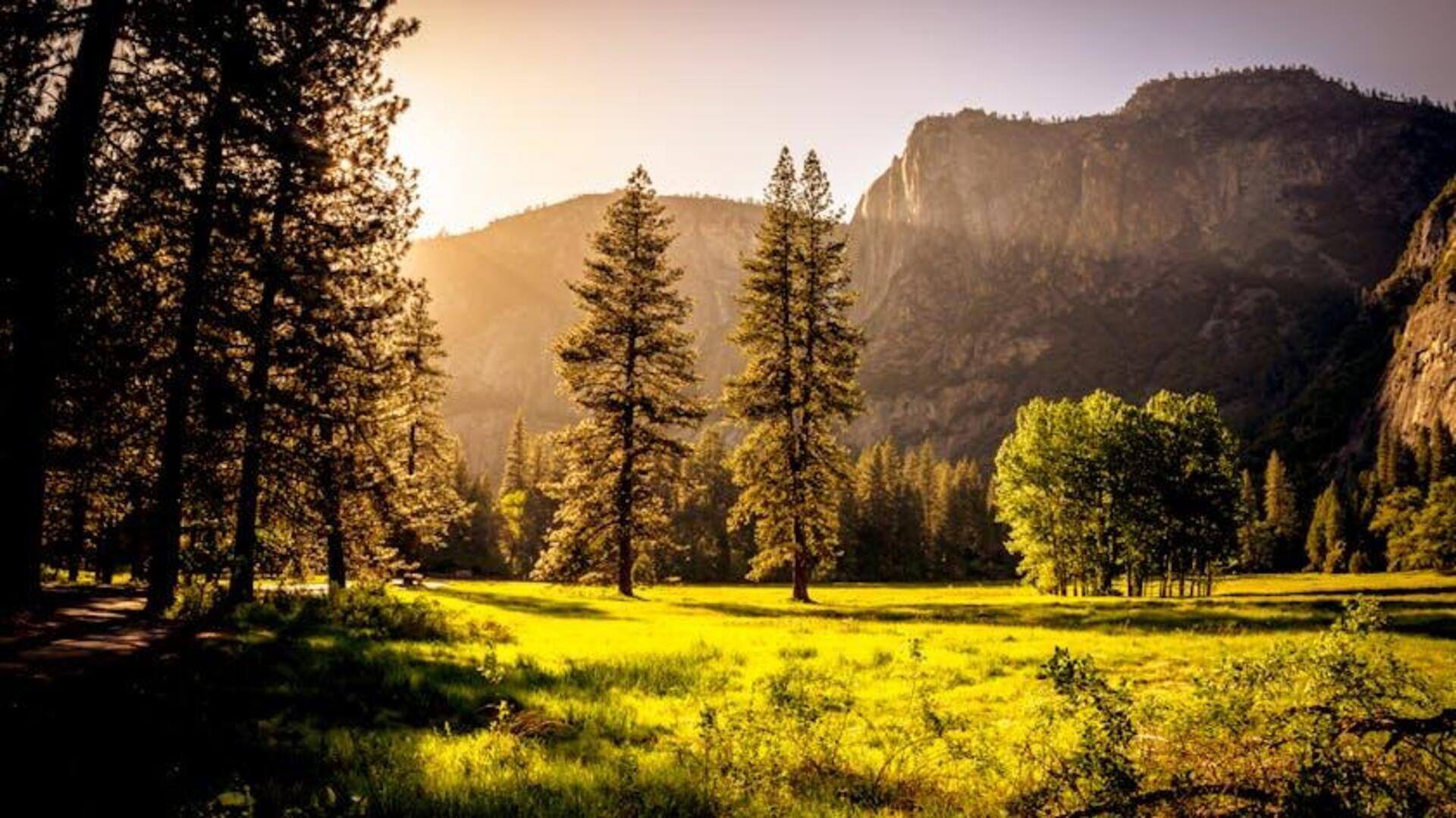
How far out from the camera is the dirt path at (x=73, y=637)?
7.87 metres

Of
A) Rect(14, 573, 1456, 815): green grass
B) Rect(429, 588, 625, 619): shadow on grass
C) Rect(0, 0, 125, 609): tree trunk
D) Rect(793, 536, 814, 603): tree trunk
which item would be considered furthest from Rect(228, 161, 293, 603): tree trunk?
Rect(793, 536, 814, 603): tree trunk

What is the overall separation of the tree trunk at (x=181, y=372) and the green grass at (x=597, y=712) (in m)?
2.77

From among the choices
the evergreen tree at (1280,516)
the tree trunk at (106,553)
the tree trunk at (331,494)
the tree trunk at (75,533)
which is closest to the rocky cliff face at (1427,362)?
the evergreen tree at (1280,516)

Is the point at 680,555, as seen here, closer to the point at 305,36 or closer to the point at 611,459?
the point at 611,459

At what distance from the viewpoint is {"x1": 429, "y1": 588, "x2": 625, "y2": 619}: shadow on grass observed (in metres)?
22.6

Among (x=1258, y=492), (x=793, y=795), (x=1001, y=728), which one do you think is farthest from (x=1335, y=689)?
(x=1258, y=492)

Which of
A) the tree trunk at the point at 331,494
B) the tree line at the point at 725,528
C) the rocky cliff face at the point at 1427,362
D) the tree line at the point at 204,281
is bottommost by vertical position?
the tree line at the point at 725,528

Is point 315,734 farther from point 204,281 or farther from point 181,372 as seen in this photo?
point 204,281

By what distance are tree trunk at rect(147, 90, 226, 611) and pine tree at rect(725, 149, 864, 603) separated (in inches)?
752

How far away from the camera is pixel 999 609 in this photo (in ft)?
87.1

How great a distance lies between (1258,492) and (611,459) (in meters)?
145

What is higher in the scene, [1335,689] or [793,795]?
[1335,689]

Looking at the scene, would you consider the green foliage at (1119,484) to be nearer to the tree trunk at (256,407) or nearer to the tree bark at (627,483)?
the tree bark at (627,483)

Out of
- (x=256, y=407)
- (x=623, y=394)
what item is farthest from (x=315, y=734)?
(x=623, y=394)
